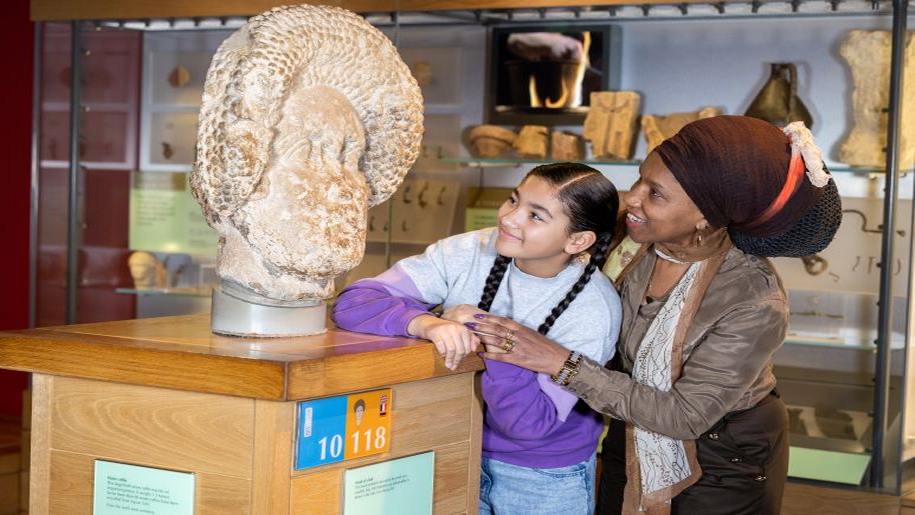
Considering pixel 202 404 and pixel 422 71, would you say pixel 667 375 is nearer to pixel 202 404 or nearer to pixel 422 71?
pixel 202 404

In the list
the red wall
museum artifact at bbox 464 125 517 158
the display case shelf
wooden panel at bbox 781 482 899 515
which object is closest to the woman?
wooden panel at bbox 781 482 899 515

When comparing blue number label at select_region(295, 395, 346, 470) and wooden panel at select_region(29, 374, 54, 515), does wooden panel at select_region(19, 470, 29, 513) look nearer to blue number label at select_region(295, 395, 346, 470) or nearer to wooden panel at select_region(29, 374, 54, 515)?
wooden panel at select_region(29, 374, 54, 515)

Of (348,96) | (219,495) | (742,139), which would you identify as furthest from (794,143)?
(219,495)

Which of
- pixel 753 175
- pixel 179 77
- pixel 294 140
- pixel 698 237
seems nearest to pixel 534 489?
pixel 698 237

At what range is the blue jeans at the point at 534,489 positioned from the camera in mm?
2322

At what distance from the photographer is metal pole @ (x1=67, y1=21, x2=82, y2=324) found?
4871mm

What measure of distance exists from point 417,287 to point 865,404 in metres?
1.94

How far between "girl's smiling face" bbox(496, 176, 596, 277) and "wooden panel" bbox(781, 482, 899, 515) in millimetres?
1687

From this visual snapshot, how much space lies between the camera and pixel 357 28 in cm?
212

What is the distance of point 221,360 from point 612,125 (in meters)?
2.50

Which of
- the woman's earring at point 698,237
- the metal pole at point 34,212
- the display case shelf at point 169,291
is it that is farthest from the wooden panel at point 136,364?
the metal pole at point 34,212

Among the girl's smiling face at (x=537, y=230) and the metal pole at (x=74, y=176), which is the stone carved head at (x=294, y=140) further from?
the metal pole at (x=74, y=176)

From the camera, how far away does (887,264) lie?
357 centimetres

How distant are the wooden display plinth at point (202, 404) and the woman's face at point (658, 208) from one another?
0.54 meters
